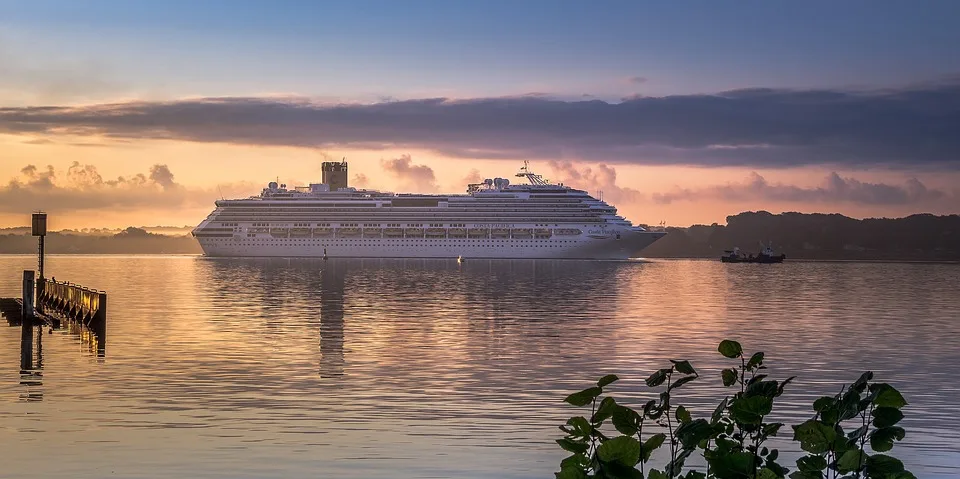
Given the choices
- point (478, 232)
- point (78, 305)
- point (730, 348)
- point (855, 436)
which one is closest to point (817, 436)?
point (855, 436)

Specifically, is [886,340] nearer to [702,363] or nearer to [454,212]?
[702,363]

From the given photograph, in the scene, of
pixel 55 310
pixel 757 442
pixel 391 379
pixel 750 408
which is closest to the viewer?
pixel 750 408

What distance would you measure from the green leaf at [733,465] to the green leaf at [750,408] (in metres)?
0.24

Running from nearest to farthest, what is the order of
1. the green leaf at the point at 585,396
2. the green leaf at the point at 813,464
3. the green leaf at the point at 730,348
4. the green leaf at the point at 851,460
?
the green leaf at the point at 851,460, the green leaf at the point at 585,396, the green leaf at the point at 813,464, the green leaf at the point at 730,348

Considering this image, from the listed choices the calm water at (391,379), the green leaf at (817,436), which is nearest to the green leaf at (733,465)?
the green leaf at (817,436)

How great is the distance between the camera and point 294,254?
156m

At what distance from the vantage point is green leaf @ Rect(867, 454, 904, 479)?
7.67 m

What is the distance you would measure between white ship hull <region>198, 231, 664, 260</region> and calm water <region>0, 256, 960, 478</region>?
326 ft

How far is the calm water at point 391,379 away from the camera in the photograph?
45.3ft

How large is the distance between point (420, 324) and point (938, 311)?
2203 centimetres

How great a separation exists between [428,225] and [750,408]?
145667mm

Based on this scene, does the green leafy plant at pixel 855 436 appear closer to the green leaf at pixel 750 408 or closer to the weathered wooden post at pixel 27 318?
the green leaf at pixel 750 408

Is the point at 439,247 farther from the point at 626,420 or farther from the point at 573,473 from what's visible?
the point at 573,473

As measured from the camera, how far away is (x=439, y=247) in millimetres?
152250
